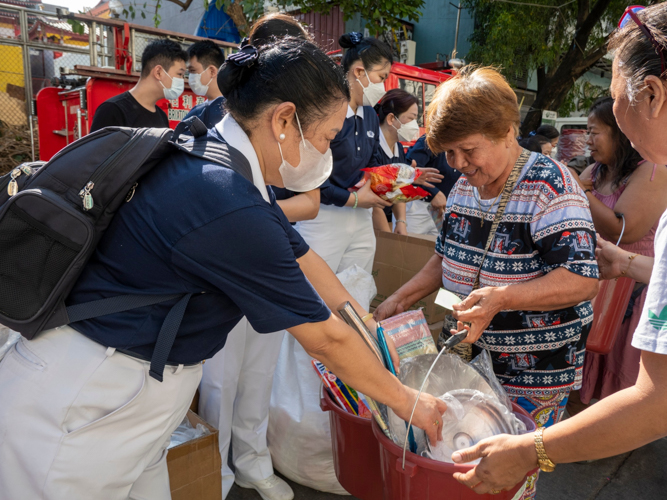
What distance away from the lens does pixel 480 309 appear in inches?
60.1

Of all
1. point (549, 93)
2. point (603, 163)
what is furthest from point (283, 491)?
point (549, 93)

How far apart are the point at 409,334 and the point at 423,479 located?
0.51m

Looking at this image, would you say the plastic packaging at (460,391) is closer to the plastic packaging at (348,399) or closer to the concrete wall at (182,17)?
the plastic packaging at (348,399)

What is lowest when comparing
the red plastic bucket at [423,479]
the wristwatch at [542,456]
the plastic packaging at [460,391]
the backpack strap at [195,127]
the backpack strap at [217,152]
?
the red plastic bucket at [423,479]

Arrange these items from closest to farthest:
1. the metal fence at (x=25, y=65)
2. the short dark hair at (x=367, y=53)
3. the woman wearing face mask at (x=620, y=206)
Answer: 1. the woman wearing face mask at (x=620, y=206)
2. the short dark hair at (x=367, y=53)
3. the metal fence at (x=25, y=65)

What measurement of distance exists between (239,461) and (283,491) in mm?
250

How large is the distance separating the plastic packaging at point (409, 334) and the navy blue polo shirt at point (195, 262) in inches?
20.3

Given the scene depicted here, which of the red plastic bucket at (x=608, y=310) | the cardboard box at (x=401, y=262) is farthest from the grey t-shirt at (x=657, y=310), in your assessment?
the cardboard box at (x=401, y=262)

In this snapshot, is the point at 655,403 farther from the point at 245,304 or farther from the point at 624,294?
the point at 624,294

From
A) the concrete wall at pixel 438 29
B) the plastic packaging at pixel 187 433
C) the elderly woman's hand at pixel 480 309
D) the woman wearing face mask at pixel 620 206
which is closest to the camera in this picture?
the elderly woman's hand at pixel 480 309

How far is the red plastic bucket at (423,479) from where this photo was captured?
119 cm

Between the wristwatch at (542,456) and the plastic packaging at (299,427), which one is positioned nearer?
the wristwatch at (542,456)

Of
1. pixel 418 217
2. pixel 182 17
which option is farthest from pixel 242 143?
pixel 182 17

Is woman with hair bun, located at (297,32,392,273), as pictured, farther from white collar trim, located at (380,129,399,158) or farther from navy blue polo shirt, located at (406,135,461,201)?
navy blue polo shirt, located at (406,135,461,201)
